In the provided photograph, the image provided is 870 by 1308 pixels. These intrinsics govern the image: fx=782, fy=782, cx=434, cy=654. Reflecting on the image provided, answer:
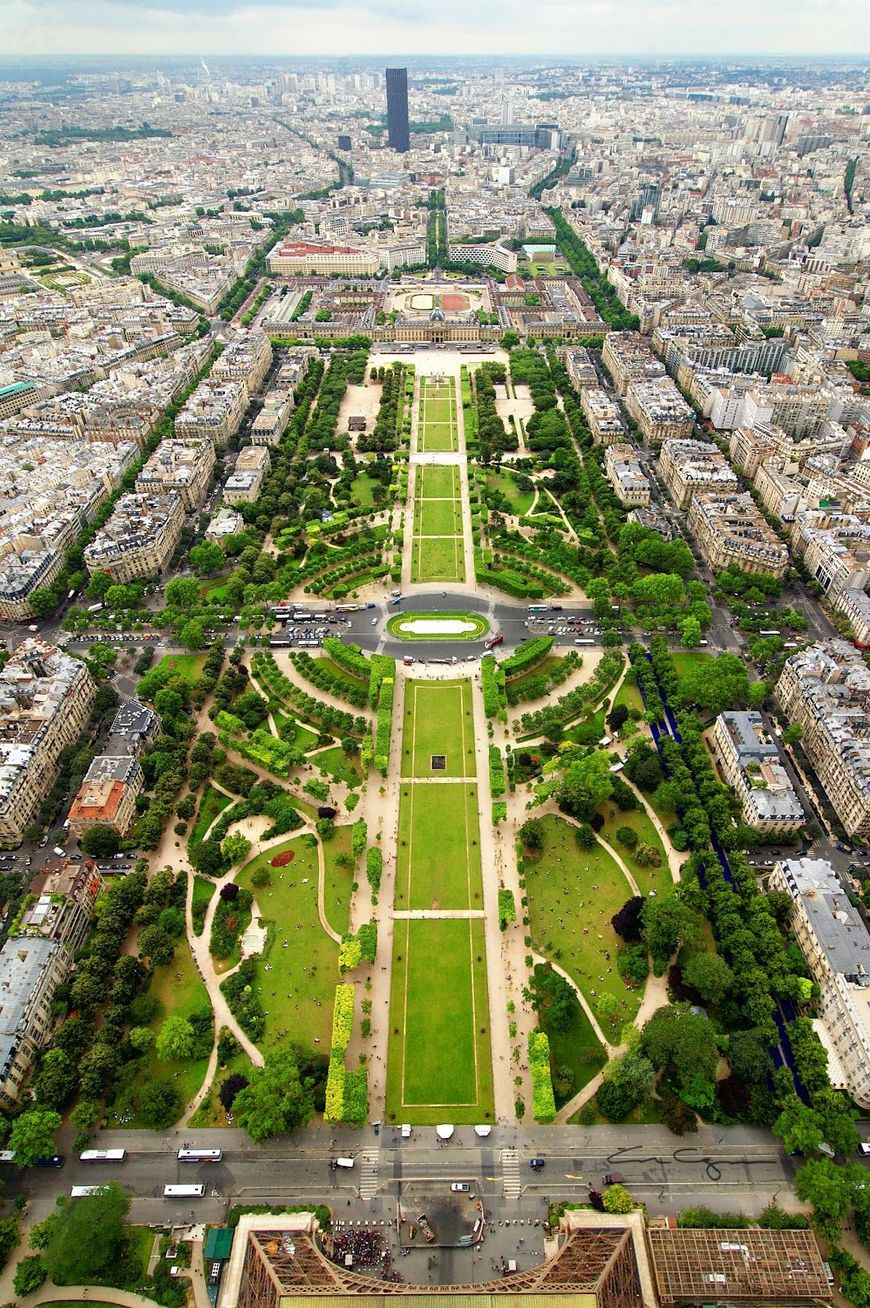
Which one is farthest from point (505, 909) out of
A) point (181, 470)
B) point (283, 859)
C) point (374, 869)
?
point (181, 470)

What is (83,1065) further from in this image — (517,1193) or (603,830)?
(603,830)

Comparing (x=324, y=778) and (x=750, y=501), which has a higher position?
(x=750, y=501)

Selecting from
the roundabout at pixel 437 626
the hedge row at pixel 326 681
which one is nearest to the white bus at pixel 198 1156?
the hedge row at pixel 326 681

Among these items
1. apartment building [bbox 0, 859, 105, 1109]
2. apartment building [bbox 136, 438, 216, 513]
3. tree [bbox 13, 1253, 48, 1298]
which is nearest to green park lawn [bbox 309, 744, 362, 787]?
apartment building [bbox 0, 859, 105, 1109]

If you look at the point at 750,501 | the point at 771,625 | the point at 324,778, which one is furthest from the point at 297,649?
the point at 750,501

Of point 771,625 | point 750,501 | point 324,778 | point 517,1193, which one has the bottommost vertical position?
point 517,1193

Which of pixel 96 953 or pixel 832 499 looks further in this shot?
pixel 832 499

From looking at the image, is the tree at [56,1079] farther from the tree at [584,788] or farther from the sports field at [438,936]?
the tree at [584,788]
